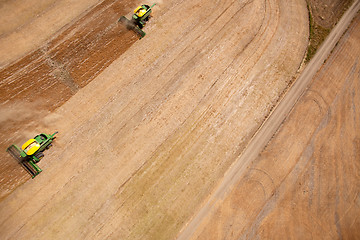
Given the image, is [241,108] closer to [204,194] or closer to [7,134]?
[204,194]

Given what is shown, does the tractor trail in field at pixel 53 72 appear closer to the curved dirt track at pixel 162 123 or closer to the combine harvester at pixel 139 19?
the combine harvester at pixel 139 19

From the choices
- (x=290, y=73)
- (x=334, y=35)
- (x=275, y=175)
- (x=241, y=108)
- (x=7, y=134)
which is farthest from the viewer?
(x=334, y=35)

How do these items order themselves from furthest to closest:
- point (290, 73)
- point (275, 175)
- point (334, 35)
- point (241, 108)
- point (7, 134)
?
point (334, 35) < point (290, 73) < point (241, 108) < point (275, 175) < point (7, 134)

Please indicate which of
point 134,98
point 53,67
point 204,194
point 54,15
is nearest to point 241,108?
point 204,194

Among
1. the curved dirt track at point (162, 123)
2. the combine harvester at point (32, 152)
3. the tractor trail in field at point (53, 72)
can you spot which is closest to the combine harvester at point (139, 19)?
the tractor trail in field at point (53, 72)

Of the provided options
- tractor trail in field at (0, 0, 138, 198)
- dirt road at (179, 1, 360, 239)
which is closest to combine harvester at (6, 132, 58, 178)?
tractor trail in field at (0, 0, 138, 198)

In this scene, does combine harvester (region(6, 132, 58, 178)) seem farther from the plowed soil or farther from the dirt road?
the dirt road
